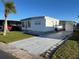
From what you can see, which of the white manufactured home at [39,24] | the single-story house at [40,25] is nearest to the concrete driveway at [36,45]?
the single-story house at [40,25]

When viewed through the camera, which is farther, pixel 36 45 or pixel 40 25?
pixel 40 25

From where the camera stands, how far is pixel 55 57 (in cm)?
609

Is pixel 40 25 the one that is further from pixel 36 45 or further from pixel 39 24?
pixel 36 45

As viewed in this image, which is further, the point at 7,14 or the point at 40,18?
the point at 40,18

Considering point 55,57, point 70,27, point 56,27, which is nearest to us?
point 55,57

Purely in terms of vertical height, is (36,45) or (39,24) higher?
(39,24)

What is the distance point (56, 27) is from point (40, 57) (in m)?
21.3

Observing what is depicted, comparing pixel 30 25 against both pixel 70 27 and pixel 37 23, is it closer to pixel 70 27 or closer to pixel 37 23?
pixel 37 23

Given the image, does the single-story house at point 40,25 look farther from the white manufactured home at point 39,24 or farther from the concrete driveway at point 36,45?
the concrete driveway at point 36,45

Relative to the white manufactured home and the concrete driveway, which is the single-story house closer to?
the white manufactured home

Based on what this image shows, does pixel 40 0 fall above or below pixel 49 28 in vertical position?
above

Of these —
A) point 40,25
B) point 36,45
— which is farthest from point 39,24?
point 36,45

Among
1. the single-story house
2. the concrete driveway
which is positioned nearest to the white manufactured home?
the single-story house

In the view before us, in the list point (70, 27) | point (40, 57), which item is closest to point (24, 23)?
point (70, 27)
